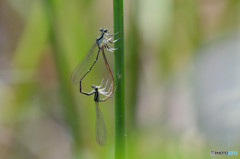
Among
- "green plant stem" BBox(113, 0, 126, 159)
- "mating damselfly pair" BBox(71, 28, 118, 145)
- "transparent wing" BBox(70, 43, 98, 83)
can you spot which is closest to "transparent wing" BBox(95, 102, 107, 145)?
"mating damselfly pair" BBox(71, 28, 118, 145)

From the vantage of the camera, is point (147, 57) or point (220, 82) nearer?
point (220, 82)

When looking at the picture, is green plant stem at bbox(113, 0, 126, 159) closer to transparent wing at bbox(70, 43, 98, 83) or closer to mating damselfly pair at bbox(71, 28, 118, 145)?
mating damselfly pair at bbox(71, 28, 118, 145)

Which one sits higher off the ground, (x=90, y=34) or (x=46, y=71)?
(x=90, y=34)

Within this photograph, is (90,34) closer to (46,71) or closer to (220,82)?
(46,71)

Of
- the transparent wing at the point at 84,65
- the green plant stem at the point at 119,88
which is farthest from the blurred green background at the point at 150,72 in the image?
the green plant stem at the point at 119,88

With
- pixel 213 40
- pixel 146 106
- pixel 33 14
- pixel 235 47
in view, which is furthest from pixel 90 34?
pixel 235 47

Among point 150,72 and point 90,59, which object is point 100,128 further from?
point 150,72

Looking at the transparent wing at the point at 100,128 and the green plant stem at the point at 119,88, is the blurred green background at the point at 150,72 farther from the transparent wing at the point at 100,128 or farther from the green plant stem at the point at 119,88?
the green plant stem at the point at 119,88

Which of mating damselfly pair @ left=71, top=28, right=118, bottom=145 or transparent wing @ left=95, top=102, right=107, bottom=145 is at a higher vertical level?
mating damselfly pair @ left=71, top=28, right=118, bottom=145
